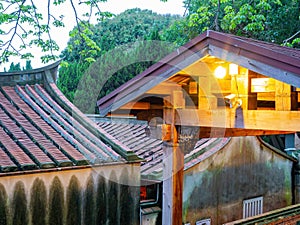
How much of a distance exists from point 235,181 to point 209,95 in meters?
4.31

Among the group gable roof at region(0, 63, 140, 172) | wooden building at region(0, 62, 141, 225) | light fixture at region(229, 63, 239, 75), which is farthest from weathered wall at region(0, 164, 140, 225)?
light fixture at region(229, 63, 239, 75)

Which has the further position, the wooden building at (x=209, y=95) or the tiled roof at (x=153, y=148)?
the tiled roof at (x=153, y=148)

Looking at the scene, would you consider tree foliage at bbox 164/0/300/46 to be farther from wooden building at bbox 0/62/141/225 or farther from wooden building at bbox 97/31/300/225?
wooden building at bbox 0/62/141/225

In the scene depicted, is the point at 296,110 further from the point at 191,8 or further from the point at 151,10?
the point at 151,10

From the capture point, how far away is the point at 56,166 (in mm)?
5289

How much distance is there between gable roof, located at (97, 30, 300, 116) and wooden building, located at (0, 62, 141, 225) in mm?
840

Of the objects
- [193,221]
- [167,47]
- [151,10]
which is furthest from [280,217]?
[151,10]

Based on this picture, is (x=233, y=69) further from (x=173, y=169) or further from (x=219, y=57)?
(x=173, y=169)

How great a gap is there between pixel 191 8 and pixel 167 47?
1.81 meters

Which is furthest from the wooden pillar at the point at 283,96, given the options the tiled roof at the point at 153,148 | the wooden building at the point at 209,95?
the tiled roof at the point at 153,148

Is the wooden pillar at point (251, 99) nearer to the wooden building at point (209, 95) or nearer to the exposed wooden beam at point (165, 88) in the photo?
the wooden building at point (209, 95)

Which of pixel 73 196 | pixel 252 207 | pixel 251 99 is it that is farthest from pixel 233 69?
pixel 252 207

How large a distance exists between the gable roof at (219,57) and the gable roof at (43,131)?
782 mm

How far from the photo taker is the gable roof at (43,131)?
5324 millimetres
